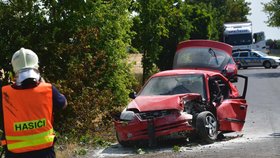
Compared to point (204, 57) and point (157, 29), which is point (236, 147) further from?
point (157, 29)

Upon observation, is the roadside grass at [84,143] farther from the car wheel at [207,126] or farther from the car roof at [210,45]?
the car roof at [210,45]

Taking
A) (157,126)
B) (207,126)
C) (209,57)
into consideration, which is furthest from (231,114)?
(209,57)

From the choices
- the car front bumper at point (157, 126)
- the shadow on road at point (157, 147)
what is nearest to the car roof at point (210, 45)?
the shadow on road at point (157, 147)

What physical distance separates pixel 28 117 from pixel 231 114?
8088 millimetres

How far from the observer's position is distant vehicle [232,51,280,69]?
46.8 meters

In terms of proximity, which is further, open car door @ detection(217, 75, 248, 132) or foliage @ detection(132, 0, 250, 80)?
foliage @ detection(132, 0, 250, 80)

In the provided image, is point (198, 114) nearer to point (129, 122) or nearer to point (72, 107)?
point (129, 122)

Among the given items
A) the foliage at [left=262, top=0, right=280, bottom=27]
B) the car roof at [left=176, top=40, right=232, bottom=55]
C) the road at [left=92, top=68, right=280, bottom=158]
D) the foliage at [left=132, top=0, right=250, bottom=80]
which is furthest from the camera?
the foliage at [left=262, top=0, right=280, bottom=27]

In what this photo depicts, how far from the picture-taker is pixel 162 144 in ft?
39.2

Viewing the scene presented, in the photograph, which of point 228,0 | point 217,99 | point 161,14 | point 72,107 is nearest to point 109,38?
point 72,107

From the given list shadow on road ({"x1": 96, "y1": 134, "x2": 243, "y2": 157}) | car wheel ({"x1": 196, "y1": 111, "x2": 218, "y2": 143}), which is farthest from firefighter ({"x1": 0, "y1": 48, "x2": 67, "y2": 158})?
car wheel ({"x1": 196, "y1": 111, "x2": 218, "y2": 143})

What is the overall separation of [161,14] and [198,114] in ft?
45.7

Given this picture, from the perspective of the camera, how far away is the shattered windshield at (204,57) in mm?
15328

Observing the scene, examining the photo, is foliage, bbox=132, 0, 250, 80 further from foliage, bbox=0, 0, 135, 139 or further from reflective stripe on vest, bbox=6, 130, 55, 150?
reflective stripe on vest, bbox=6, 130, 55, 150
